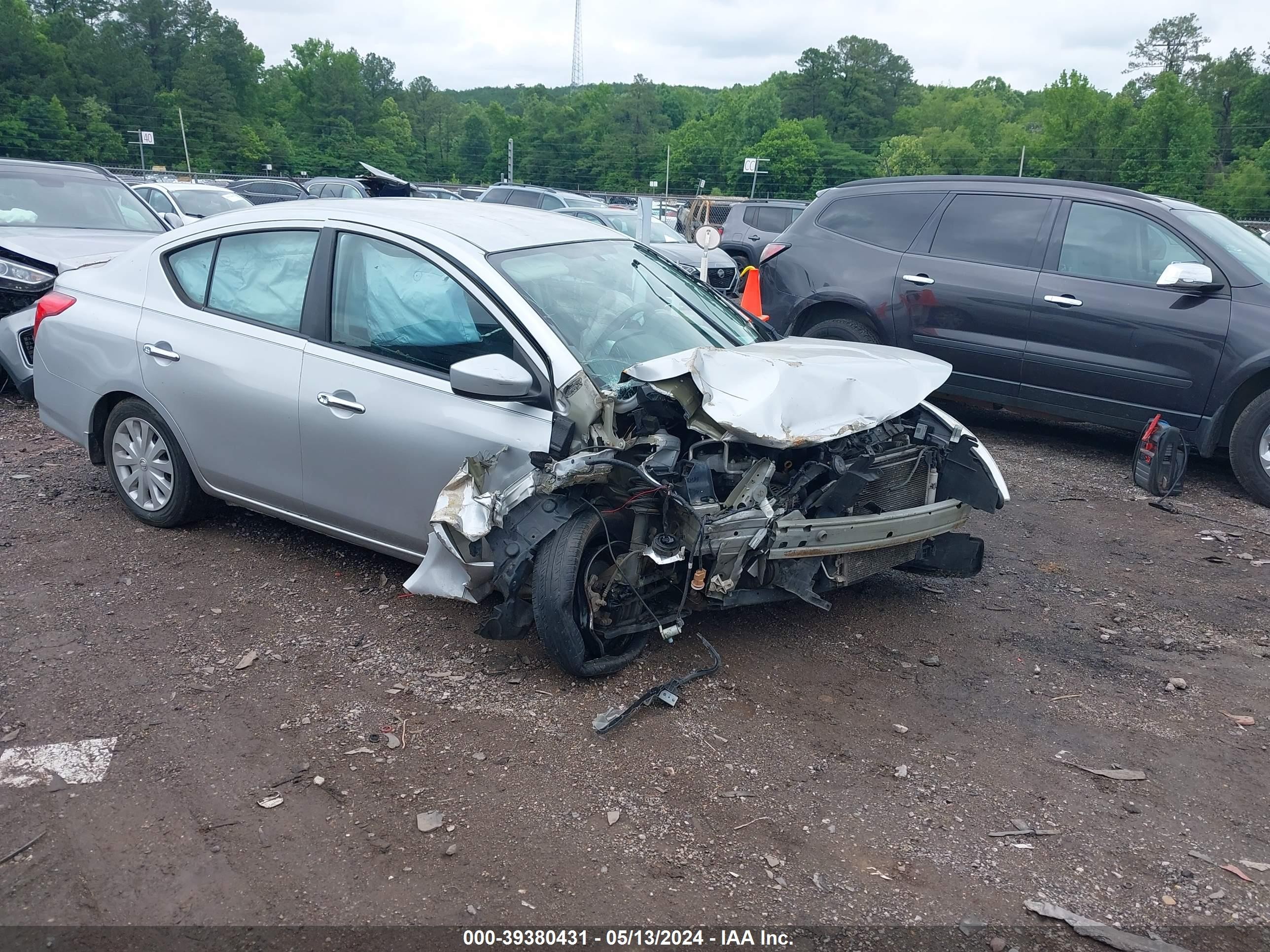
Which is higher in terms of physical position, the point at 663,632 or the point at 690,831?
the point at 663,632

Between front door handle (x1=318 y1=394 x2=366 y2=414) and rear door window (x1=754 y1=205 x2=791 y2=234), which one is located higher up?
rear door window (x1=754 y1=205 x2=791 y2=234)

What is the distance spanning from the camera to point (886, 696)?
3.81 m

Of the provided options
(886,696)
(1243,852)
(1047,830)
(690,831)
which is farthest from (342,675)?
(1243,852)

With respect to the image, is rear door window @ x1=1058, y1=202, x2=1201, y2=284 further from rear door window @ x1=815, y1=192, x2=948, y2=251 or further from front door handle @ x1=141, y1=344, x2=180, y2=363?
front door handle @ x1=141, y1=344, x2=180, y2=363

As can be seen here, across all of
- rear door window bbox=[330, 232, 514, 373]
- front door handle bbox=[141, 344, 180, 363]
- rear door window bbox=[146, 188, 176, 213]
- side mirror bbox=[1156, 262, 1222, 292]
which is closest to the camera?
rear door window bbox=[330, 232, 514, 373]

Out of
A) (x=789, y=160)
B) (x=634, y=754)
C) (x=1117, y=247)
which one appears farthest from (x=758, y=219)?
(x=789, y=160)

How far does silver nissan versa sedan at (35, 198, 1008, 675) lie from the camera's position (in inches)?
144

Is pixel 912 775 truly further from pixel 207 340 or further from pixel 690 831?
pixel 207 340

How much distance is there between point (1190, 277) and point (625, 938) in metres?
5.85

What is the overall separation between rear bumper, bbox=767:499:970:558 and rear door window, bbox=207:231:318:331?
2.42 m

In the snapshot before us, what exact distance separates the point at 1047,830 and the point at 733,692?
3.93ft

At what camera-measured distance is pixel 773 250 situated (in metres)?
8.56

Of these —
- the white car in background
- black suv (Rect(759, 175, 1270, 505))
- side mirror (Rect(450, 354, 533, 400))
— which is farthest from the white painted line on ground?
the white car in background

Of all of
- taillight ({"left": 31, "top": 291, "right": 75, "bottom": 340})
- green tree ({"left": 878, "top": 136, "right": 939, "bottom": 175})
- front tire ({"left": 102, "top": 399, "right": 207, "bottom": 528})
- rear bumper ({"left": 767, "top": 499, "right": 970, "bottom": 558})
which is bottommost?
front tire ({"left": 102, "top": 399, "right": 207, "bottom": 528})
